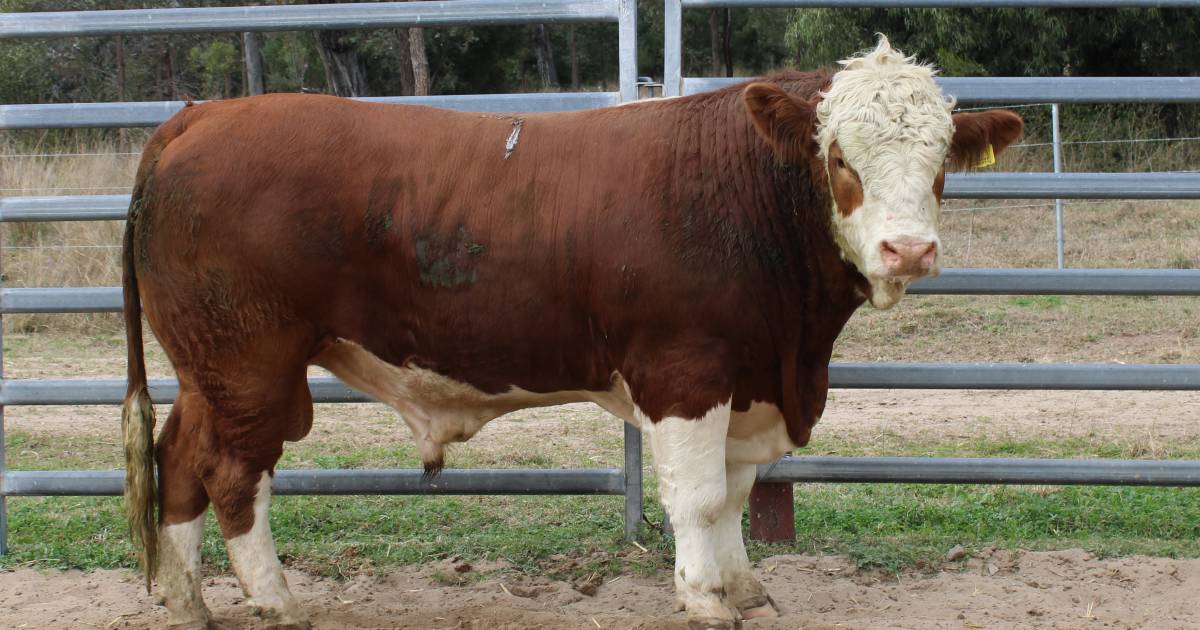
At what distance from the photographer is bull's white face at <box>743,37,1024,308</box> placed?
3.59 metres

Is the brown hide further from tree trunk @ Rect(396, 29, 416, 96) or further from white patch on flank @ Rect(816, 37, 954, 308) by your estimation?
tree trunk @ Rect(396, 29, 416, 96)

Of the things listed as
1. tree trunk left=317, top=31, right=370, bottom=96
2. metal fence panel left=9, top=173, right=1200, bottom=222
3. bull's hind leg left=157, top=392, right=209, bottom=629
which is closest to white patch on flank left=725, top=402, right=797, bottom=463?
metal fence panel left=9, top=173, right=1200, bottom=222

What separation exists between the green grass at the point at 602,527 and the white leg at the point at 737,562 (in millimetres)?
559

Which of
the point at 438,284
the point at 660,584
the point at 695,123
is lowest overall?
the point at 660,584

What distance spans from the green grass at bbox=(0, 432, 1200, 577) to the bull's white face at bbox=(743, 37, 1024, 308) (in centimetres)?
172

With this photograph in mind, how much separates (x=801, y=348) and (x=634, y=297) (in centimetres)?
67

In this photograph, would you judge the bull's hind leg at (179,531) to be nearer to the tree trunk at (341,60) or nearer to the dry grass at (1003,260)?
the dry grass at (1003,260)

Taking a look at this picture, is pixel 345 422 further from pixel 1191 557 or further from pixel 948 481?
pixel 1191 557

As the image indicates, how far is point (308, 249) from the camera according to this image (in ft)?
13.2

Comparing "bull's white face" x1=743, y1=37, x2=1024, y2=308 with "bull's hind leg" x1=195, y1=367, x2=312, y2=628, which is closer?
"bull's white face" x1=743, y1=37, x2=1024, y2=308

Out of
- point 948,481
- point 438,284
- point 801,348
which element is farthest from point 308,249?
point 948,481

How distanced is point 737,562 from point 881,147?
1.69 m

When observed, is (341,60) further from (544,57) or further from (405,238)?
(405,238)

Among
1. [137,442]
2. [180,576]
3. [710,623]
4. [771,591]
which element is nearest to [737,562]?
[771,591]
